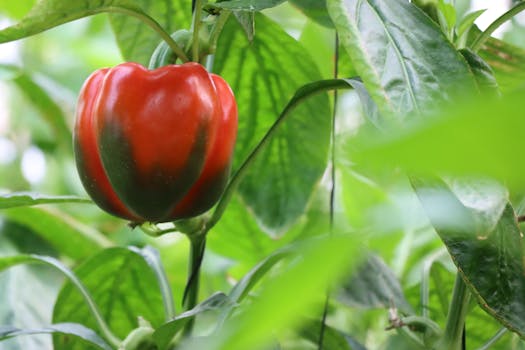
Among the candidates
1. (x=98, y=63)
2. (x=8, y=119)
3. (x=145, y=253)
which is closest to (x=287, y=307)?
(x=145, y=253)

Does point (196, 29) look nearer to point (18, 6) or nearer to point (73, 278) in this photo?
point (73, 278)

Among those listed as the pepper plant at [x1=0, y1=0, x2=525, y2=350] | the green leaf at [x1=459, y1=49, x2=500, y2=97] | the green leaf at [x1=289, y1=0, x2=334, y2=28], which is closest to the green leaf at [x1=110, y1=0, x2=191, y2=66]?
the pepper plant at [x1=0, y1=0, x2=525, y2=350]

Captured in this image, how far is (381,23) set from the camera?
1.36ft

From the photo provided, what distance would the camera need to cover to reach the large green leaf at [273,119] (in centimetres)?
72

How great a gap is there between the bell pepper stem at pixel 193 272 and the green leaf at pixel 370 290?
14cm

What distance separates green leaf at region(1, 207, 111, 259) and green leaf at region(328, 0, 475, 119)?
0.62m

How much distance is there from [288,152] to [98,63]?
0.76 meters

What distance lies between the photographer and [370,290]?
0.68 metres

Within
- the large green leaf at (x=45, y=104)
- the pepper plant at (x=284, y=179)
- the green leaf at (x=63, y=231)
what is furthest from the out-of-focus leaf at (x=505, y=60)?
the large green leaf at (x=45, y=104)

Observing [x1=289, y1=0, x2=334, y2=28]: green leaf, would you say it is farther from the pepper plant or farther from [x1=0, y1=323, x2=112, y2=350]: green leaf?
[x1=0, y1=323, x2=112, y2=350]: green leaf

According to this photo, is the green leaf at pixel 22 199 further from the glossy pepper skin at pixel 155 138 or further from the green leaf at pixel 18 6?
the green leaf at pixel 18 6

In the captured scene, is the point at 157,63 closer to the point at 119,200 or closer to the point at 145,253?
the point at 119,200

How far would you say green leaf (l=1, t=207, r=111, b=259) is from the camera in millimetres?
942

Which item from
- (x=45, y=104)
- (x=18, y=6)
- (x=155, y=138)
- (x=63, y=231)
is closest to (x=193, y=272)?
(x=155, y=138)
